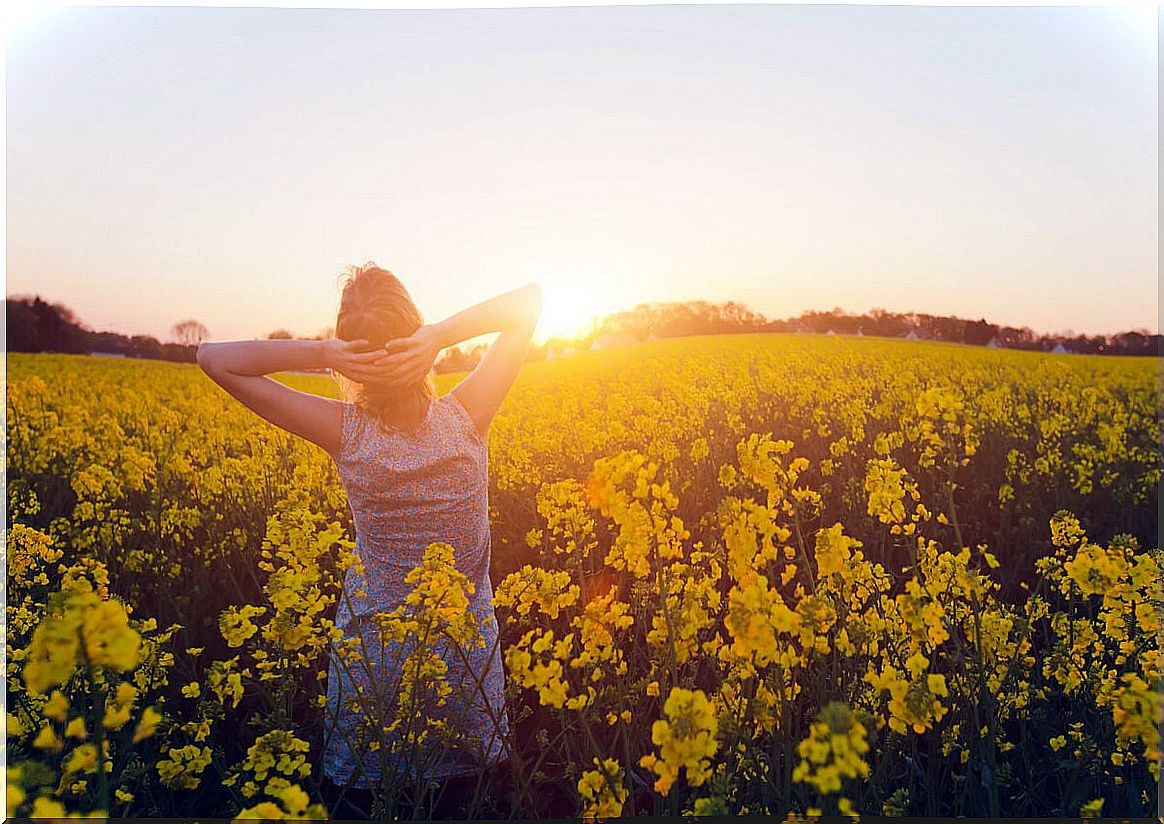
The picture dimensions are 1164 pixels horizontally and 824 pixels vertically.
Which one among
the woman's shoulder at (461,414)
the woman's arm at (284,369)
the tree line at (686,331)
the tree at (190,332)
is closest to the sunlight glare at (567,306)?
the tree line at (686,331)

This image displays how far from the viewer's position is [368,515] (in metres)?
2.32

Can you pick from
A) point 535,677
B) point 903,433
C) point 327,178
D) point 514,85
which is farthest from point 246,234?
point 903,433

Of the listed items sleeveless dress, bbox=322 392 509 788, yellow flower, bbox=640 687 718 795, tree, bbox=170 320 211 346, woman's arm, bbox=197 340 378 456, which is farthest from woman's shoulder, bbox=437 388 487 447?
yellow flower, bbox=640 687 718 795

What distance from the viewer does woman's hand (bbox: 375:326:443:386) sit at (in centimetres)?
217

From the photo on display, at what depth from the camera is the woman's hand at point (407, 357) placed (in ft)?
7.13

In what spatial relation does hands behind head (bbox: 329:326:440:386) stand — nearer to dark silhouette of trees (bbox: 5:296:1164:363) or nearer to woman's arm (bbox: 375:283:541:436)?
woman's arm (bbox: 375:283:541:436)

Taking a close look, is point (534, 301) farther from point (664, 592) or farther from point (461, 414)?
point (664, 592)

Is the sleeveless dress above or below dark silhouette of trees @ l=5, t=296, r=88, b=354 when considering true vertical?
below

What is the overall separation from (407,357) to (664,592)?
2.85 feet

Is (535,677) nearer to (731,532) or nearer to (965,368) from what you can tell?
(731,532)

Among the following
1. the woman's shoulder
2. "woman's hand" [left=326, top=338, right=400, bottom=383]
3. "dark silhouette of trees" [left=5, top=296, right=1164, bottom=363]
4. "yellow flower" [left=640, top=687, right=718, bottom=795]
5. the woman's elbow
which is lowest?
"yellow flower" [left=640, top=687, right=718, bottom=795]

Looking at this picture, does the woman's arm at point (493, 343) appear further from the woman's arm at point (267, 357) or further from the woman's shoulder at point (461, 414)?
the woman's arm at point (267, 357)

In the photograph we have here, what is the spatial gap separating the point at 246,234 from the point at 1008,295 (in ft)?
7.25

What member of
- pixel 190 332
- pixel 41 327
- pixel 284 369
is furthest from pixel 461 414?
pixel 41 327
